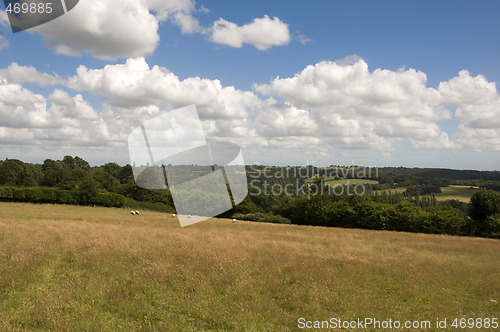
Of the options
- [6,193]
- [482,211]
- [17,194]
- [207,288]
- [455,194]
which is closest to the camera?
[207,288]

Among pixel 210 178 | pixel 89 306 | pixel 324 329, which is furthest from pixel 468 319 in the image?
pixel 210 178

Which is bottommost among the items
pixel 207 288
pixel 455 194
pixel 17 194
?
pixel 455 194

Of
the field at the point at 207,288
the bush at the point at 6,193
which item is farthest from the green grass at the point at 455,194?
the bush at the point at 6,193

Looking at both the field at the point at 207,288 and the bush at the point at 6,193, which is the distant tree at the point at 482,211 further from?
the bush at the point at 6,193

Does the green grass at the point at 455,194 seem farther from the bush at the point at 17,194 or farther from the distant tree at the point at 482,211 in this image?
the bush at the point at 17,194

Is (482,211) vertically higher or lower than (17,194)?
lower

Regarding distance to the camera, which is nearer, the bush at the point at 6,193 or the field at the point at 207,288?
the field at the point at 207,288

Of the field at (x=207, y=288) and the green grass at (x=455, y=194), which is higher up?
the field at (x=207, y=288)

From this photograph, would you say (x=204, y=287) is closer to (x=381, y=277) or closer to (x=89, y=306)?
(x=89, y=306)

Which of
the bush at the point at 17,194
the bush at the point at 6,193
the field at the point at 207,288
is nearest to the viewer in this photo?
the field at the point at 207,288

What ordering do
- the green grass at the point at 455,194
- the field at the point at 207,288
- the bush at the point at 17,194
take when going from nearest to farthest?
the field at the point at 207,288 < the bush at the point at 17,194 < the green grass at the point at 455,194

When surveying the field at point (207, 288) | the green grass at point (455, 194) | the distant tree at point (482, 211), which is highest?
the field at point (207, 288)

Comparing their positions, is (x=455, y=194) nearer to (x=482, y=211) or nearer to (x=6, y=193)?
(x=482, y=211)

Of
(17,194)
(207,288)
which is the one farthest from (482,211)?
(17,194)
